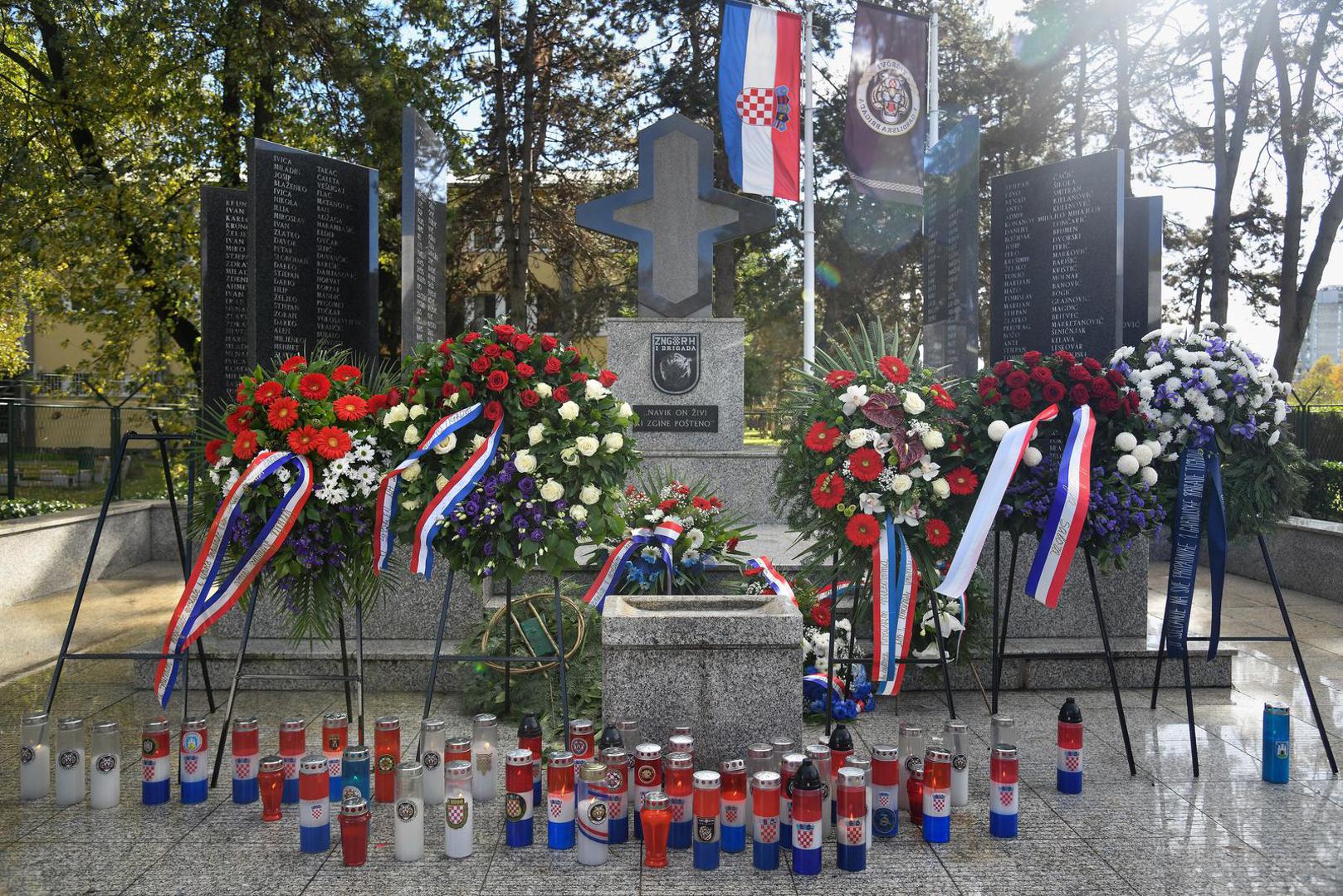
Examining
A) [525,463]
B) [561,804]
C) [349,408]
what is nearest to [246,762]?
[561,804]

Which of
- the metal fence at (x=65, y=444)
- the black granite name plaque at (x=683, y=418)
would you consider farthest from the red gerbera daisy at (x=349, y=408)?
the metal fence at (x=65, y=444)

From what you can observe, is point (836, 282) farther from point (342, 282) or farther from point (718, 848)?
point (718, 848)

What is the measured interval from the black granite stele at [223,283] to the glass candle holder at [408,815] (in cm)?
545

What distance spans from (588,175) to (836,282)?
644 centimetres

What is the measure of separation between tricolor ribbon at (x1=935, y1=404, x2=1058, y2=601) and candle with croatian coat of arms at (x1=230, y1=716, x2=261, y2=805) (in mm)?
3048

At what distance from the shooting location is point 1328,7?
16250 millimetres

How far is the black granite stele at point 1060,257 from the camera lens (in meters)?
7.34

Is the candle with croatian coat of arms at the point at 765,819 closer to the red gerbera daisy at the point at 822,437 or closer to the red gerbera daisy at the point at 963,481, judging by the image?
the red gerbera daisy at the point at 822,437

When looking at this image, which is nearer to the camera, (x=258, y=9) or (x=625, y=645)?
(x=625, y=645)

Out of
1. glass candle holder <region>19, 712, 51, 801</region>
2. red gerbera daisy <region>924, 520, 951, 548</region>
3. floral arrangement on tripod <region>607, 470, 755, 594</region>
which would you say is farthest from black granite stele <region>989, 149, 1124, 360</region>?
glass candle holder <region>19, 712, 51, 801</region>

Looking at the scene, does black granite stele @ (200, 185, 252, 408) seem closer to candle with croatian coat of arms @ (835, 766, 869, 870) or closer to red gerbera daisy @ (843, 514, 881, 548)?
red gerbera daisy @ (843, 514, 881, 548)

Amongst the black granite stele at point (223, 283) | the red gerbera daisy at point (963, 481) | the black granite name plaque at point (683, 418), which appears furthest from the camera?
the black granite name plaque at point (683, 418)

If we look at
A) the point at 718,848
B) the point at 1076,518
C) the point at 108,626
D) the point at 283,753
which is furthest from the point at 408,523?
the point at 108,626

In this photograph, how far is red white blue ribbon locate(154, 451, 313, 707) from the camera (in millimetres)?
4289
